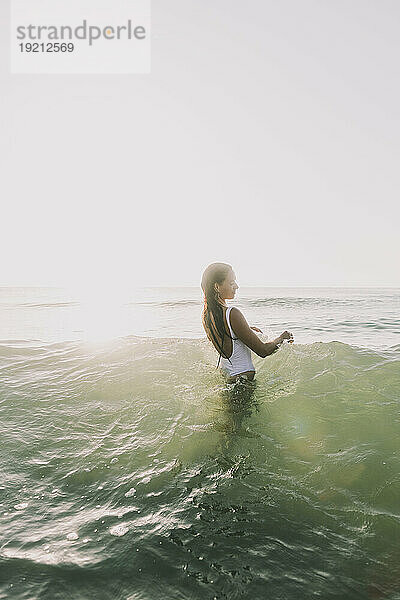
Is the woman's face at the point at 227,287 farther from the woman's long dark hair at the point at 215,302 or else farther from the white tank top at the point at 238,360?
the white tank top at the point at 238,360

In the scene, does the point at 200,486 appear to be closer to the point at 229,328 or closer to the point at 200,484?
the point at 200,484

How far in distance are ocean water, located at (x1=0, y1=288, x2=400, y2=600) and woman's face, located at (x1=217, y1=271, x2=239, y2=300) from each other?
1.41 metres

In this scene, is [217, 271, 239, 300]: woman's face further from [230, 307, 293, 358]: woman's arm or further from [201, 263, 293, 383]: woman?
[230, 307, 293, 358]: woman's arm

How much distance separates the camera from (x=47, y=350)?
35.7 feet

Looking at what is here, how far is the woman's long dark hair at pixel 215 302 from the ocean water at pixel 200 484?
893 millimetres

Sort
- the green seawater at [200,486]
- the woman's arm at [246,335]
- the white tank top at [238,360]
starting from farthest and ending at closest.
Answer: the white tank top at [238,360] → the woman's arm at [246,335] → the green seawater at [200,486]

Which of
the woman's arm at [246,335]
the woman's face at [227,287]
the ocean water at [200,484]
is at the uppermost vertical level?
the woman's face at [227,287]

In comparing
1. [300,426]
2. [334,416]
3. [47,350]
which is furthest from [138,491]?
[47,350]

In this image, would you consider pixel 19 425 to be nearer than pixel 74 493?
No

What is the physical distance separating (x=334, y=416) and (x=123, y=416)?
10.7 ft

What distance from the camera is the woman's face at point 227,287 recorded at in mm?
5582

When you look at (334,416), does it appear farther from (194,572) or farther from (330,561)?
(194,572)

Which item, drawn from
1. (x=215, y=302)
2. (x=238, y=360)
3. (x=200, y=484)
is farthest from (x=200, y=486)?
(x=215, y=302)

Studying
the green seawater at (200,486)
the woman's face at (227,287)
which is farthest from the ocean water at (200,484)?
the woman's face at (227,287)
